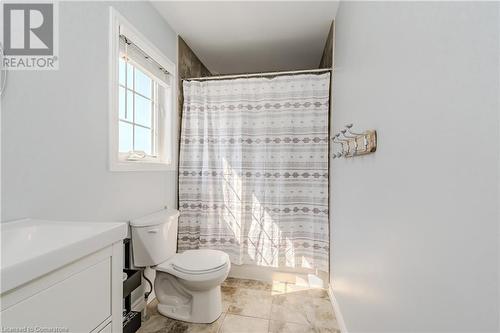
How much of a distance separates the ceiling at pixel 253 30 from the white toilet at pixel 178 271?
168 centimetres

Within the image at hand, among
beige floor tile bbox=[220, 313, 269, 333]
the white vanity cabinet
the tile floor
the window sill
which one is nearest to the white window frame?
the window sill

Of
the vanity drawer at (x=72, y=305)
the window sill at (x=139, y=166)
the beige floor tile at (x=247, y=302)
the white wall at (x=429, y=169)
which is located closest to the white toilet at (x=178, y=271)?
the beige floor tile at (x=247, y=302)

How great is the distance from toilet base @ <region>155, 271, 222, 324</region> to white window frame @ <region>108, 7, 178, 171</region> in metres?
0.87

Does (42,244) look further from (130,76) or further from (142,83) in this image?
(142,83)

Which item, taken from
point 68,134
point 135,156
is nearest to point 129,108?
point 135,156

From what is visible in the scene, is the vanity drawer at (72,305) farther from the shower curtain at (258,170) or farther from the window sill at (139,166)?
the shower curtain at (258,170)

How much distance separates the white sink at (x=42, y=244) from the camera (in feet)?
1.82

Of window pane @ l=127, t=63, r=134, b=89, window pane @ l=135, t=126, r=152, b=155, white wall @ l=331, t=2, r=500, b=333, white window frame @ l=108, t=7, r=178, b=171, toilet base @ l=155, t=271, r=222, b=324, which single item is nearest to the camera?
white wall @ l=331, t=2, r=500, b=333

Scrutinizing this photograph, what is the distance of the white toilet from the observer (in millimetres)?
1595

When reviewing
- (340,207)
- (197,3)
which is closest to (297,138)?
(340,207)

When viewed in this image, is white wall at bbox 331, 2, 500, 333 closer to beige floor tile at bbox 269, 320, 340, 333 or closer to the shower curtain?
beige floor tile at bbox 269, 320, 340, 333

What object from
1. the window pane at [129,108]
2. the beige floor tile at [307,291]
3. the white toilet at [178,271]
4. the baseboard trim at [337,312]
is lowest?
the beige floor tile at [307,291]

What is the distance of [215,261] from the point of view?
1.69m

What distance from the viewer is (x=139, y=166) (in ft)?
5.66
